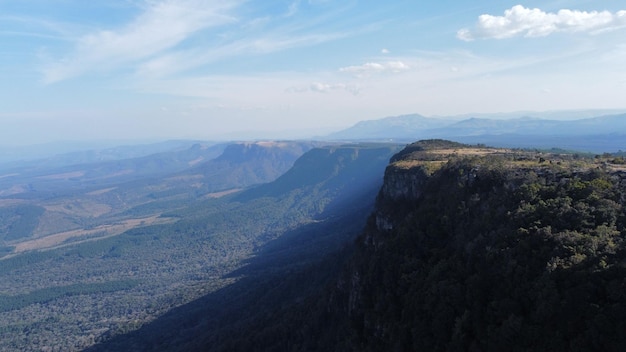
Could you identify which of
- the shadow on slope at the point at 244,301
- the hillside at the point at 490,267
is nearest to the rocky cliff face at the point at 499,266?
the hillside at the point at 490,267

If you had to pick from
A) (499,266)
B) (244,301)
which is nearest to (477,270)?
(499,266)

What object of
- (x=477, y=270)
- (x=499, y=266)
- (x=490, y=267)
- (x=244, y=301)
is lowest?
(x=244, y=301)

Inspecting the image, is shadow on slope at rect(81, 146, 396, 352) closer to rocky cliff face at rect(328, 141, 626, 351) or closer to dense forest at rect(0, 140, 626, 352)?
dense forest at rect(0, 140, 626, 352)

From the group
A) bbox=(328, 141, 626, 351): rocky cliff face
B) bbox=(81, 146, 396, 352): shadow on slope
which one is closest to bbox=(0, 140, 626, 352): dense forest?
bbox=(328, 141, 626, 351): rocky cliff face

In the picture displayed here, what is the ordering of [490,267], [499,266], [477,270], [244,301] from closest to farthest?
[499,266] < [490,267] < [477,270] < [244,301]

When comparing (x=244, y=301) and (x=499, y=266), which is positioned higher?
(x=499, y=266)

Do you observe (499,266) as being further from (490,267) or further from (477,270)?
(477,270)

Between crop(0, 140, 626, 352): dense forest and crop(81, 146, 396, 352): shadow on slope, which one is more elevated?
crop(0, 140, 626, 352): dense forest

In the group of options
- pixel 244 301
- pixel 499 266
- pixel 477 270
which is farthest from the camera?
pixel 244 301

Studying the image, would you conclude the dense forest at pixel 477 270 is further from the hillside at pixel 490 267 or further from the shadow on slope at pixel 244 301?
the shadow on slope at pixel 244 301
